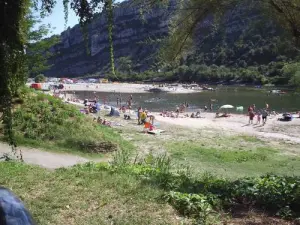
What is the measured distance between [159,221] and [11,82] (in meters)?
3.15

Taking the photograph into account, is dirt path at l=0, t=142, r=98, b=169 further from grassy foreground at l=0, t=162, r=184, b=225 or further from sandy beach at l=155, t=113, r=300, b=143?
sandy beach at l=155, t=113, r=300, b=143

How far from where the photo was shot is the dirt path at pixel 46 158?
43.1ft

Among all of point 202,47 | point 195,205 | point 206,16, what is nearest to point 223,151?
point 202,47

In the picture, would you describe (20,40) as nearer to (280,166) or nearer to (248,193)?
(248,193)

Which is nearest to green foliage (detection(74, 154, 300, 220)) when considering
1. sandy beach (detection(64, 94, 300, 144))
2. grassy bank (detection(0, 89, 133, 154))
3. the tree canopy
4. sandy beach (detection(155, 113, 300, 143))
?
the tree canopy

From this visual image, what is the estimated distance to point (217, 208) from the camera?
6.50 meters

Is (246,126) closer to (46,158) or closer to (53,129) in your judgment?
(53,129)

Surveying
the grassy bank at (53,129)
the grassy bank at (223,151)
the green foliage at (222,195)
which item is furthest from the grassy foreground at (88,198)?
the grassy bank at (53,129)

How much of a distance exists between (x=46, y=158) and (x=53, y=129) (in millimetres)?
3401

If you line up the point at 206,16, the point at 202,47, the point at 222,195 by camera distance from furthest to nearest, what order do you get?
the point at 202,47, the point at 206,16, the point at 222,195

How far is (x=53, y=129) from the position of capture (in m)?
17.0

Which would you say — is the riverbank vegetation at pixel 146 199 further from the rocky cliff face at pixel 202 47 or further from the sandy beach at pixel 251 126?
the sandy beach at pixel 251 126

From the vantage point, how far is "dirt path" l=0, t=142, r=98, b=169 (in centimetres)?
1314

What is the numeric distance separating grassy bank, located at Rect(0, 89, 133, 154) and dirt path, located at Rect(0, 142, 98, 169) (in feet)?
2.60
